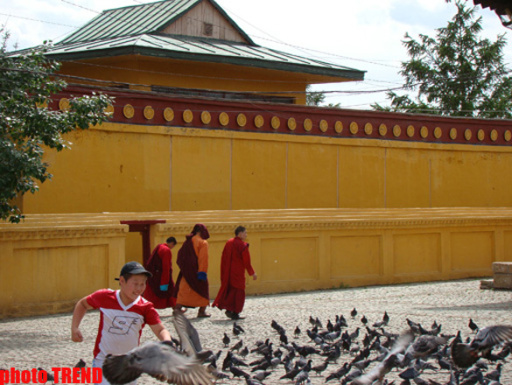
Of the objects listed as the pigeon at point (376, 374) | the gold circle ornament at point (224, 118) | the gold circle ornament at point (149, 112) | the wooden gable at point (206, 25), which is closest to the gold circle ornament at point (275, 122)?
the gold circle ornament at point (224, 118)

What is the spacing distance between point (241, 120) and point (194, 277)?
6.06 meters

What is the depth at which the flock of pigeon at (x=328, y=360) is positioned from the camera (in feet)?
16.0

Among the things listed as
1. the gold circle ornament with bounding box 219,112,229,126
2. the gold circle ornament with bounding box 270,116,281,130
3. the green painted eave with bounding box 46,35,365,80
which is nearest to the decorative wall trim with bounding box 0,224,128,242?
the gold circle ornament with bounding box 219,112,229,126

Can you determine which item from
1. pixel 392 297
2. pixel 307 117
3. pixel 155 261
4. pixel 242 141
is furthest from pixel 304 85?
pixel 155 261

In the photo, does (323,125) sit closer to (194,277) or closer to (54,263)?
A: (194,277)

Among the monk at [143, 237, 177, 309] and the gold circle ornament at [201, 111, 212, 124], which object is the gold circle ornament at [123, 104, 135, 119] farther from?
the monk at [143, 237, 177, 309]

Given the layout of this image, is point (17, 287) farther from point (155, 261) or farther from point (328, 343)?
point (328, 343)

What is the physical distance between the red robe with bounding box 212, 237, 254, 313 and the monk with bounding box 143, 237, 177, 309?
860mm

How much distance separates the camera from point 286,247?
16797mm

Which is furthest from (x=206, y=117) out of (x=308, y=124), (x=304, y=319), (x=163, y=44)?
(x=304, y=319)

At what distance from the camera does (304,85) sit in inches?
901

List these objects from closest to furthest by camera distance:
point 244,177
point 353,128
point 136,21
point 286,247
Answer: point 286,247 → point 244,177 → point 353,128 → point 136,21

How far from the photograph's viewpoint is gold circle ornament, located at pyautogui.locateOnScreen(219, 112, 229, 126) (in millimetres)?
18016

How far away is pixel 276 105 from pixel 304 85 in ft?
14.1
